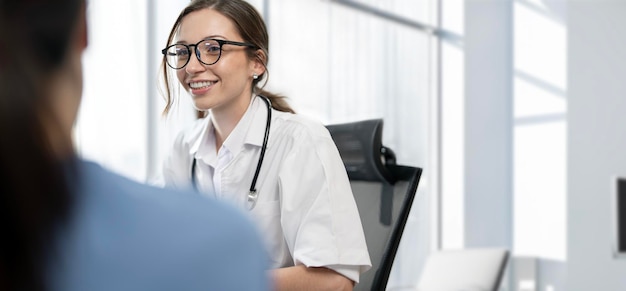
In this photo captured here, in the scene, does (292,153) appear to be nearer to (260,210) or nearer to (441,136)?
(260,210)

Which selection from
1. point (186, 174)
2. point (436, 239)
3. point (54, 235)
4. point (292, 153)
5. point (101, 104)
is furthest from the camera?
point (436, 239)

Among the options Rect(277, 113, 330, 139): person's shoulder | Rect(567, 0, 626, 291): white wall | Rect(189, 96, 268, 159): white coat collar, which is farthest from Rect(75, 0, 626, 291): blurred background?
Rect(277, 113, 330, 139): person's shoulder

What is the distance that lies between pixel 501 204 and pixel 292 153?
4.30 metres

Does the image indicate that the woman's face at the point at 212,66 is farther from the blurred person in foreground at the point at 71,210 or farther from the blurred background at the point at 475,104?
the blurred background at the point at 475,104

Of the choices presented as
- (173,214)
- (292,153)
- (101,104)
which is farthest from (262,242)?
Result: (101,104)

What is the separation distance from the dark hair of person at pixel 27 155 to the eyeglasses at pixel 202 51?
39.2 inches

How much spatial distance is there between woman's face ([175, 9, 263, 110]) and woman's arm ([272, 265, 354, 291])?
13.7 inches

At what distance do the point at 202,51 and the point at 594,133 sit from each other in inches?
142

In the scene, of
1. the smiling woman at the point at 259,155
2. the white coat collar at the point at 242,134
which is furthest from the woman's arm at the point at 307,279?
the white coat collar at the point at 242,134

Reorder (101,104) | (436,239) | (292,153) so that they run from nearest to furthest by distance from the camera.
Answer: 1. (292,153)
2. (101,104)
3. (436,239)

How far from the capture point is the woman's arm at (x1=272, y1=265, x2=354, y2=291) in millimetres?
1100

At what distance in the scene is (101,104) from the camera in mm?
3014

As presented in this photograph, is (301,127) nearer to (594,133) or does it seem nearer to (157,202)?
(157,202)

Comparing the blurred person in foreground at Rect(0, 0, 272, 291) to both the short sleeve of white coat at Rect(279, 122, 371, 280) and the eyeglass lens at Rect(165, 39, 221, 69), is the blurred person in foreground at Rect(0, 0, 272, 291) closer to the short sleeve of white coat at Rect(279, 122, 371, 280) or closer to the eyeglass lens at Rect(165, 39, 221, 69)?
the short sleeve of white coat at Rect(279, 122, 371, 280)
